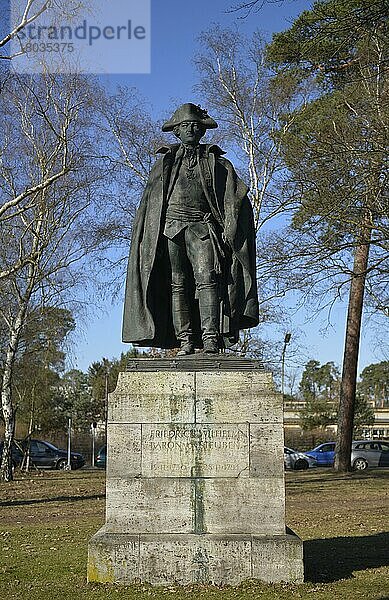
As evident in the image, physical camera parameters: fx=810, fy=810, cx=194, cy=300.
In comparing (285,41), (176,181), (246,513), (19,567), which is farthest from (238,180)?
(285,41)

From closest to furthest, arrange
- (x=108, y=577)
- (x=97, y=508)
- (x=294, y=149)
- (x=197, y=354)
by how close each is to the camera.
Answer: (x=108, y=577) → (x=197, y=354) → (x=97, y=508) → (x=294, y=149)

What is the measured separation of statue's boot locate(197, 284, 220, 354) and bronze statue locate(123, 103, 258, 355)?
0.01 metres

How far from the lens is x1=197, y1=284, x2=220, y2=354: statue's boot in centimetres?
812

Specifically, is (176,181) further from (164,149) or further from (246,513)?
(246,513)

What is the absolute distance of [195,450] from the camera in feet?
24.5

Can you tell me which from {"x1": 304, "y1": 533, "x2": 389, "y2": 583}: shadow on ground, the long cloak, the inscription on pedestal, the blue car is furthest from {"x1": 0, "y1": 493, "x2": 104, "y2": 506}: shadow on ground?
the blue car

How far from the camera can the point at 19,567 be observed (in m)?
8.52

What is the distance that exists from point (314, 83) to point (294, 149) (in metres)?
4.23

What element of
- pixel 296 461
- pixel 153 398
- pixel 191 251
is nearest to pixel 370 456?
pixel 296 461

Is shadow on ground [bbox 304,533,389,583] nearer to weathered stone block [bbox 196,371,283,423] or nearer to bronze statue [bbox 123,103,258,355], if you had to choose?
weathered stone block [bbox 196,371,283,423]

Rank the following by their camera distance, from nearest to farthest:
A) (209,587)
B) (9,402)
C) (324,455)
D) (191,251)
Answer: (209,587) < (191,251) < (9,402) < (324,455)

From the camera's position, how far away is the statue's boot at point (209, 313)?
8125 millimetres

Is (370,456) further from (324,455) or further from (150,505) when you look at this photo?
(150,505)

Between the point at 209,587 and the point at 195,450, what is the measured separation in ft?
3.92
